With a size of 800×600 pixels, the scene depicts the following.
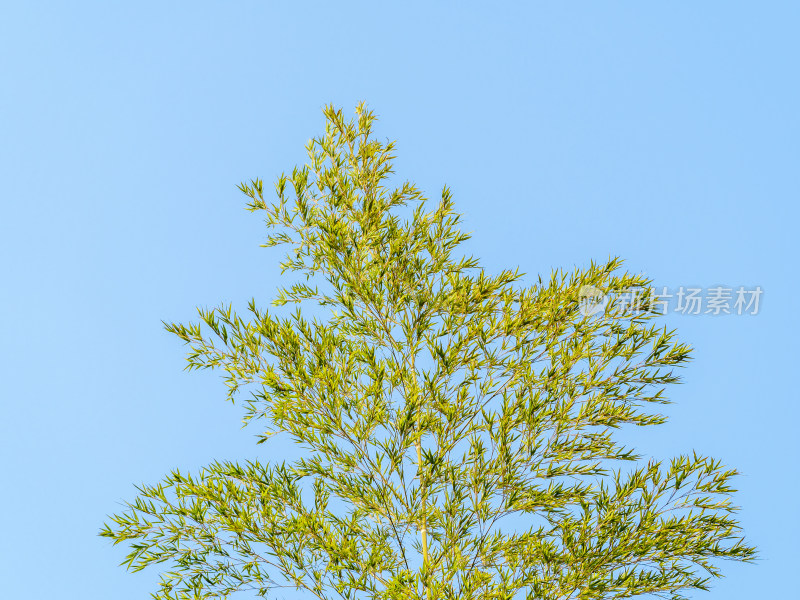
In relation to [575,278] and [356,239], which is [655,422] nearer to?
[575,278]

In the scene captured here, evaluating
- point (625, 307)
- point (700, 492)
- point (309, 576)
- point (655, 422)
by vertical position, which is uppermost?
point (625, 307)

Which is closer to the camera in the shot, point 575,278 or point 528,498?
point 528,498

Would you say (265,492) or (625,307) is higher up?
(625,307)

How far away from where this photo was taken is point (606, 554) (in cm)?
672

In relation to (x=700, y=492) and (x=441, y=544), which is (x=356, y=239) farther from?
(x=700, y=492)

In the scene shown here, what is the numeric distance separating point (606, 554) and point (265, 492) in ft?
8.93

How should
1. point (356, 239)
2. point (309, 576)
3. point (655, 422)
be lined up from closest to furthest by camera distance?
point (309, 576), point (655, 422), point (356, 239)

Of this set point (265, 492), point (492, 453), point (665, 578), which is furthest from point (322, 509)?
point (665, 578)

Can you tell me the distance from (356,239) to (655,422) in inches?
120

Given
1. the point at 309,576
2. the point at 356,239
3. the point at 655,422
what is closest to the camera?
the point at 309,576

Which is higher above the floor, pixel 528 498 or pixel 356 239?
pixel 356 239

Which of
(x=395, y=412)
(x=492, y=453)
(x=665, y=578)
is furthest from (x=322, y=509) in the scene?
(x=665, y=578)

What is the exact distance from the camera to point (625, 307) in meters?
7.45

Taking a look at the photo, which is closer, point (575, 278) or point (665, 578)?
point (665, 578)
